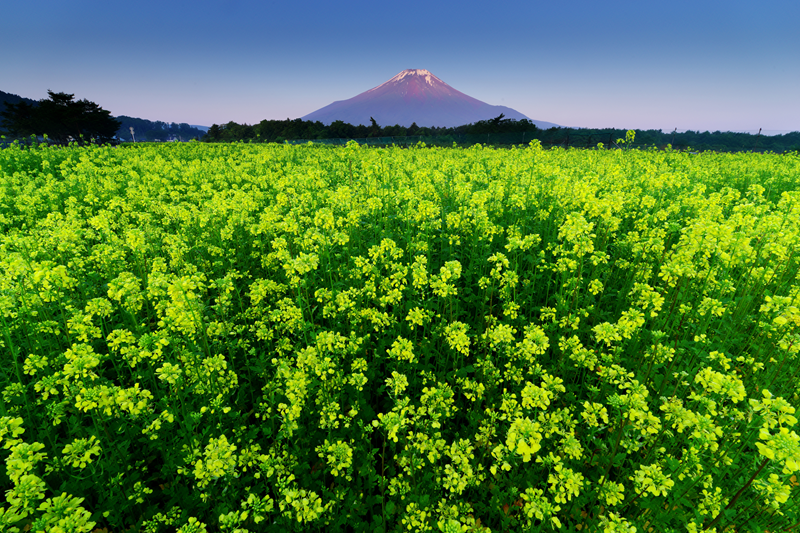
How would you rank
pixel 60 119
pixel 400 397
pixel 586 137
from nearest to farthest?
pixel 400 397 < pixel 586 137 < pixel 60 119

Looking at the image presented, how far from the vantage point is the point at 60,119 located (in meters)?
52.1

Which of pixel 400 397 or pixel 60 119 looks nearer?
pixel 400 397

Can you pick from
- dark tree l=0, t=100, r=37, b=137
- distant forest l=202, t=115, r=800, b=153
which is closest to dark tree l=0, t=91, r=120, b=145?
dark tree l=0, t=100, r=37, b=137

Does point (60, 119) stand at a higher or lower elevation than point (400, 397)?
A: higher

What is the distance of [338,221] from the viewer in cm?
555

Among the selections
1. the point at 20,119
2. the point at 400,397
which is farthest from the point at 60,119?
the point at 400,397

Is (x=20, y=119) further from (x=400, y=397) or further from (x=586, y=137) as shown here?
(x=586, y=137)

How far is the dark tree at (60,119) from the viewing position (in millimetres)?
51969

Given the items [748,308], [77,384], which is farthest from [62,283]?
[748,308]

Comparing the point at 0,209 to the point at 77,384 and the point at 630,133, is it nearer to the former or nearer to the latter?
the point at 77,384

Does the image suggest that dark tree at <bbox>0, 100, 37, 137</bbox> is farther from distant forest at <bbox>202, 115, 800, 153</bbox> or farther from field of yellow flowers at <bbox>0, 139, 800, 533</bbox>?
field of yellow flowers at <bbox>0, 139, 800, 533</bbox>

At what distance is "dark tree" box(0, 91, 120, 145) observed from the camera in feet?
171

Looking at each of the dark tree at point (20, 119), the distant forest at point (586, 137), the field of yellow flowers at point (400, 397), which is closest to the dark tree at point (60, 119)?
the dark tree at point (20, 119)

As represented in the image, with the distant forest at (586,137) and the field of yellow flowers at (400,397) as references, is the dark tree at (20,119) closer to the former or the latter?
the distant forest at (586,137)
